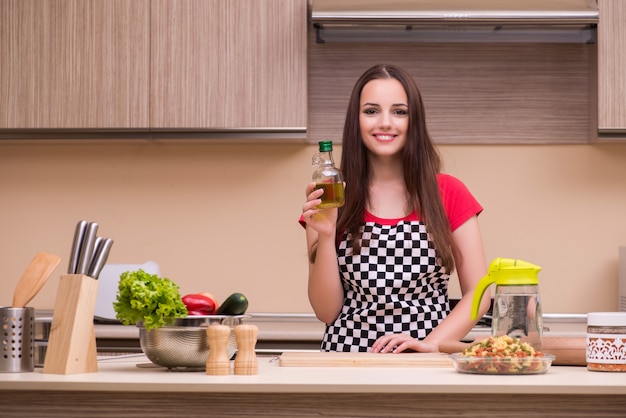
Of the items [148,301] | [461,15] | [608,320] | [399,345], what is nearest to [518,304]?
[608,320]

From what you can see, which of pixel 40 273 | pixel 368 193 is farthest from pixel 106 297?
pixel 40 273

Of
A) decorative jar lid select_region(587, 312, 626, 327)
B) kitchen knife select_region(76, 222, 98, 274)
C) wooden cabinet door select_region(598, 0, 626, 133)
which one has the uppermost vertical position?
wooden cabinet door select_region(598, 0, 626, 133)

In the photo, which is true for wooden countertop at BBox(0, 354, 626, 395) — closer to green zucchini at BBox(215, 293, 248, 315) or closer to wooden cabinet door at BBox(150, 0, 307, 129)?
green zucchini at BBox(215, 293, 248, 315)

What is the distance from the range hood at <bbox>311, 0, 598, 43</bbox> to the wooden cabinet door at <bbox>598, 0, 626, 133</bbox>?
6 centimetres

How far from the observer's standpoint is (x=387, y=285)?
80.7 inches

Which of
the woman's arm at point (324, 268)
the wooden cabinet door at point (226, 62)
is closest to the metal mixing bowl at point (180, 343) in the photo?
the woman's arm at point (324, 268)

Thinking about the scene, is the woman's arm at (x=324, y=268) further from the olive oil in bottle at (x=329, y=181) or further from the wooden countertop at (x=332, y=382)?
the wooden countertop at (x=332, y=382)

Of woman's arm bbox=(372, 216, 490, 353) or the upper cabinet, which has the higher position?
the upper cabinet

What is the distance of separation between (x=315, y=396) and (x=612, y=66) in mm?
1959

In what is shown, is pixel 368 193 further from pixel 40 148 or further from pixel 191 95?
pixel 40 148

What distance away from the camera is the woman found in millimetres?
2051

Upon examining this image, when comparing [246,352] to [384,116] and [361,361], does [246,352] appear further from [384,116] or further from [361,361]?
[384,116]

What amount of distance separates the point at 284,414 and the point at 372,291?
797 millimetres

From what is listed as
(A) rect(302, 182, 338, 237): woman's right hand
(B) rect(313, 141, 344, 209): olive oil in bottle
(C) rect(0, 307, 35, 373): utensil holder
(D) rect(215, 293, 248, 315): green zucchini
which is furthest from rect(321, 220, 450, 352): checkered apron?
(C) rect(0, 307, 35, 373): utensil holder
